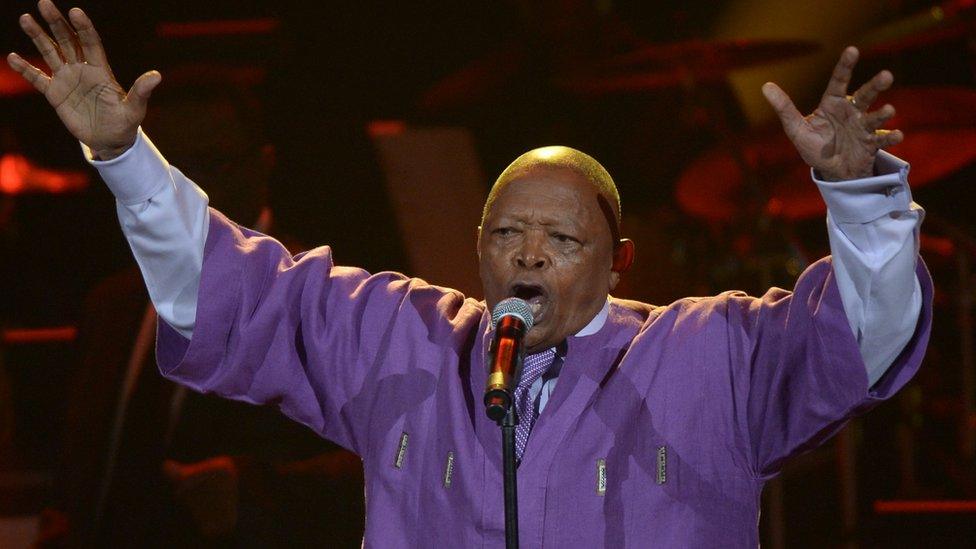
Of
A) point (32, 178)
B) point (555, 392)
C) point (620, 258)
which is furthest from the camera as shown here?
point (32, 178)

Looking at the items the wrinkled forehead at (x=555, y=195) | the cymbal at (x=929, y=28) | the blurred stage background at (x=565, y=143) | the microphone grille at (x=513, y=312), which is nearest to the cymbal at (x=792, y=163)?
the blurred stage background at (x=565, y=143)

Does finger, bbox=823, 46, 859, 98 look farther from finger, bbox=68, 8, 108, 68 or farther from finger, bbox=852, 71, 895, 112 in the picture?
finger, bbox=68, 8, 108, 68

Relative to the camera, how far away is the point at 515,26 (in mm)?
4961

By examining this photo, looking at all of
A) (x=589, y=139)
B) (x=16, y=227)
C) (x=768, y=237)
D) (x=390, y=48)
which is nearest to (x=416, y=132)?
(x=390, y=48)

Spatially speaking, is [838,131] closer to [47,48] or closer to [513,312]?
[513,312]

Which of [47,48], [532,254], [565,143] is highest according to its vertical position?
[565,143]

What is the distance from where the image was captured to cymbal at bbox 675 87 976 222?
397cm

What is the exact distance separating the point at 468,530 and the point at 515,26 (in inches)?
123

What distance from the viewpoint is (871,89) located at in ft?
6.22

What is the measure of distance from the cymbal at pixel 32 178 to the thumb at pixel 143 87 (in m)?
3.17

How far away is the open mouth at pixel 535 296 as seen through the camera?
2.36 m

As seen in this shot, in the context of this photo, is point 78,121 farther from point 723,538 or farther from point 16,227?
point 16,227

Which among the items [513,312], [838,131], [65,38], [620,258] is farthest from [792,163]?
[65,38]

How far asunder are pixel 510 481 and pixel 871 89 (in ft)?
2.82
